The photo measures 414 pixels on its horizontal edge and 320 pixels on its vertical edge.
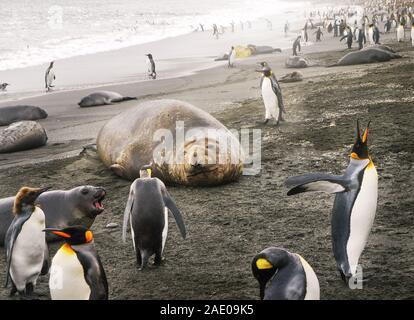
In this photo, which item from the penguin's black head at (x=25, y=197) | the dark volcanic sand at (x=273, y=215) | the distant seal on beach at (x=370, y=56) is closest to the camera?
Answer: the dark volcanic sand at (x=273, y=215)

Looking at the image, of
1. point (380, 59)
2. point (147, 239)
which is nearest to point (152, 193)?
point (147, 239)

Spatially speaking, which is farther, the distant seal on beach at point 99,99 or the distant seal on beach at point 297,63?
the distant seal on beach at point 297,63

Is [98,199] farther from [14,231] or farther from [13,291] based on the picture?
[13,291]

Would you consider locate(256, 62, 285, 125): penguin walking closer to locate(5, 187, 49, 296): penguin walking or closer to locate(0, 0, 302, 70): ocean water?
locate(5, 187, 49, 296): penguin walking

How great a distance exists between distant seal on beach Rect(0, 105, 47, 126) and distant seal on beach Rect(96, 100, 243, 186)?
497 cm

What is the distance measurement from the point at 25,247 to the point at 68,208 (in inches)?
42.2

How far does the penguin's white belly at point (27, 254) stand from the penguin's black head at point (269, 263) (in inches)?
71.4

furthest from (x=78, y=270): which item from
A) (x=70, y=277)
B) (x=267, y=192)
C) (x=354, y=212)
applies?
(x=267, y=192)

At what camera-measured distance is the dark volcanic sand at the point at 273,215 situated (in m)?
3.75

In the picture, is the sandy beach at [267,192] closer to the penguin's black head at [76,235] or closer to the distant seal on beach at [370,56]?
the penguin's black head at [76,235]

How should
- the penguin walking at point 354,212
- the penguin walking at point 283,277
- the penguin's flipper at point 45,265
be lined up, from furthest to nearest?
the penguin's flipper at point 45,265 → the penguin walking at point 354,212 → the penguin walking at point 283,277

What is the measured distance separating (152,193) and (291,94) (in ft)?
24.1

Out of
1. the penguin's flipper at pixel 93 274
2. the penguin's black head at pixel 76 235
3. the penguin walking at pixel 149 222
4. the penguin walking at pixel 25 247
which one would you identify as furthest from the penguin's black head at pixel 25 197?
the penguin's flipper at pixel 93 274

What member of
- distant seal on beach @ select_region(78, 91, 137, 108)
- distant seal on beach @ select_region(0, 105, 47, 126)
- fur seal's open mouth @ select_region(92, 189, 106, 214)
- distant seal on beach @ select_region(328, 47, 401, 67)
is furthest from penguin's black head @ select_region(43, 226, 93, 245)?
distant seal on beach @ select_region(328, 47, 401, 67)
